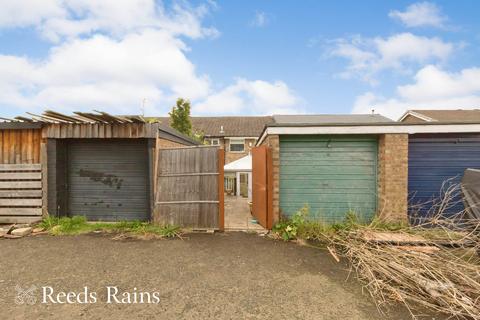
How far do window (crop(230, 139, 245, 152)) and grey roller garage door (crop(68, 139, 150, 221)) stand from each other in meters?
13.6

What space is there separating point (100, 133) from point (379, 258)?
26.2 feet

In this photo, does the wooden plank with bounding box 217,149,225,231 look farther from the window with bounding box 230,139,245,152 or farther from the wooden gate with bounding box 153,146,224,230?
the window with bounding box 230,139,245,152

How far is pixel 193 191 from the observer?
6.68 meters

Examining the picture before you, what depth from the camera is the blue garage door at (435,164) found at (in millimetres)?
6715

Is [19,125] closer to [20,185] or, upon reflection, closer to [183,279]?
[20,185]

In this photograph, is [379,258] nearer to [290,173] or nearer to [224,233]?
[290,173]

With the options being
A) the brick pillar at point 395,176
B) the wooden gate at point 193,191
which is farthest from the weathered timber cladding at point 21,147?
the brick pillar at point 395,176

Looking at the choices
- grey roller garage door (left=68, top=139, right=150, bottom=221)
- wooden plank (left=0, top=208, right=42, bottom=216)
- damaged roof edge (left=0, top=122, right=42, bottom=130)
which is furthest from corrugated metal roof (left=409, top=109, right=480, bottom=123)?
wooden plank (left=0, top=208, right=42, bottom=216)

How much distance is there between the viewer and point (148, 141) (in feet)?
22.5

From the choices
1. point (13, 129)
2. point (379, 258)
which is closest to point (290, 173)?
point (379, 258)

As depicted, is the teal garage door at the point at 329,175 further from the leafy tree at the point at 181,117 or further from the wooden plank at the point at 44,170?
the leafy tree at the point at 181,117

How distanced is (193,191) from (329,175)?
4167 mm

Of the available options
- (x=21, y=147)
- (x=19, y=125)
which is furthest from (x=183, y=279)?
(x=19, y=125)

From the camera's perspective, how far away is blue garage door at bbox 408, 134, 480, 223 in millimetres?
6715
